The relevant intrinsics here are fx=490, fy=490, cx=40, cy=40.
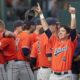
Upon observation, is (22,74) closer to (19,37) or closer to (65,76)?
(19,37)

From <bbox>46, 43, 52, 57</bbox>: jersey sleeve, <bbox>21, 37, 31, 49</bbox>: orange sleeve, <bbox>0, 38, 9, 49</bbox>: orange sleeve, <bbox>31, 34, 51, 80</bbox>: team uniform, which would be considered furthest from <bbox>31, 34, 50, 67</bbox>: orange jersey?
<bbox>0, 38, 9, 49</bbox>: orange sleeve

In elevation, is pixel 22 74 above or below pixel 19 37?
below

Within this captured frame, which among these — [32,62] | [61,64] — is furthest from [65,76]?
[32,62]

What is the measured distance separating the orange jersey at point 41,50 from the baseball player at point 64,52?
0.81 metres

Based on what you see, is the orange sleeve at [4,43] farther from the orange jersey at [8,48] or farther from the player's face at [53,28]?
the player's face at [53,28]

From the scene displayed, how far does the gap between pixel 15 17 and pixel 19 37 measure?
17.6 ft

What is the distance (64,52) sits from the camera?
8.69 m

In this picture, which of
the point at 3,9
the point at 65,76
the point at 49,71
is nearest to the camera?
the point at 65,76

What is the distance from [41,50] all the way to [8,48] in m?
0.91

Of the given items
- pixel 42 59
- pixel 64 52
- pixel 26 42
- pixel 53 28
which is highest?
pixel 53 28

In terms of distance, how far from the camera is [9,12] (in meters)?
15.8

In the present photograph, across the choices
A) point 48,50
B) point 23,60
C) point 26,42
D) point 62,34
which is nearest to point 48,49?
point 48,50

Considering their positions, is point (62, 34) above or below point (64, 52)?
above

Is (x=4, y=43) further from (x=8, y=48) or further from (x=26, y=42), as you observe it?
(x=26, y=42)
